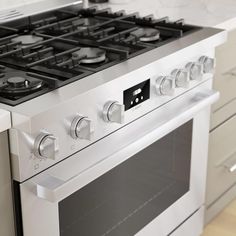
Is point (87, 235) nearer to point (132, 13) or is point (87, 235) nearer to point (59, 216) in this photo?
point (59, 216)

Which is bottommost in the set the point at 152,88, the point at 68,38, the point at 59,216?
the point at 59,216

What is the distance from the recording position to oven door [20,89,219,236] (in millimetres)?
1455

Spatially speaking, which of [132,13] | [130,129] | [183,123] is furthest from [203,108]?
[132,13]

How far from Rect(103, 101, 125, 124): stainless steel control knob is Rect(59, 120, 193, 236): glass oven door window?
0.61ft

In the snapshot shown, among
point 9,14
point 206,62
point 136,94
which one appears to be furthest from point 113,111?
point 9,14

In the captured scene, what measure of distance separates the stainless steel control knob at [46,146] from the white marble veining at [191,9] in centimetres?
78

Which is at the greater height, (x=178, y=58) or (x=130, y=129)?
(x=178, y=58)

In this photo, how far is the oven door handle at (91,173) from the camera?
54.9 inches

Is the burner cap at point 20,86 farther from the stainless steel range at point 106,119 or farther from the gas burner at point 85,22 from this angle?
the gas burner at point 85,22

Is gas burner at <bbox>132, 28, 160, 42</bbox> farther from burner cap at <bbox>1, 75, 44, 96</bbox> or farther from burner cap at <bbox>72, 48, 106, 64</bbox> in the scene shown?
burner cap at <bbox>1, 75, 44, 96</bbox>

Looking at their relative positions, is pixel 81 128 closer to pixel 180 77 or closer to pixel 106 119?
pixel 106 119

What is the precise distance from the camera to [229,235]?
239 centimetres

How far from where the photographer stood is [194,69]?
1858 mm

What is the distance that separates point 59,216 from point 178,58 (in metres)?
0.59
